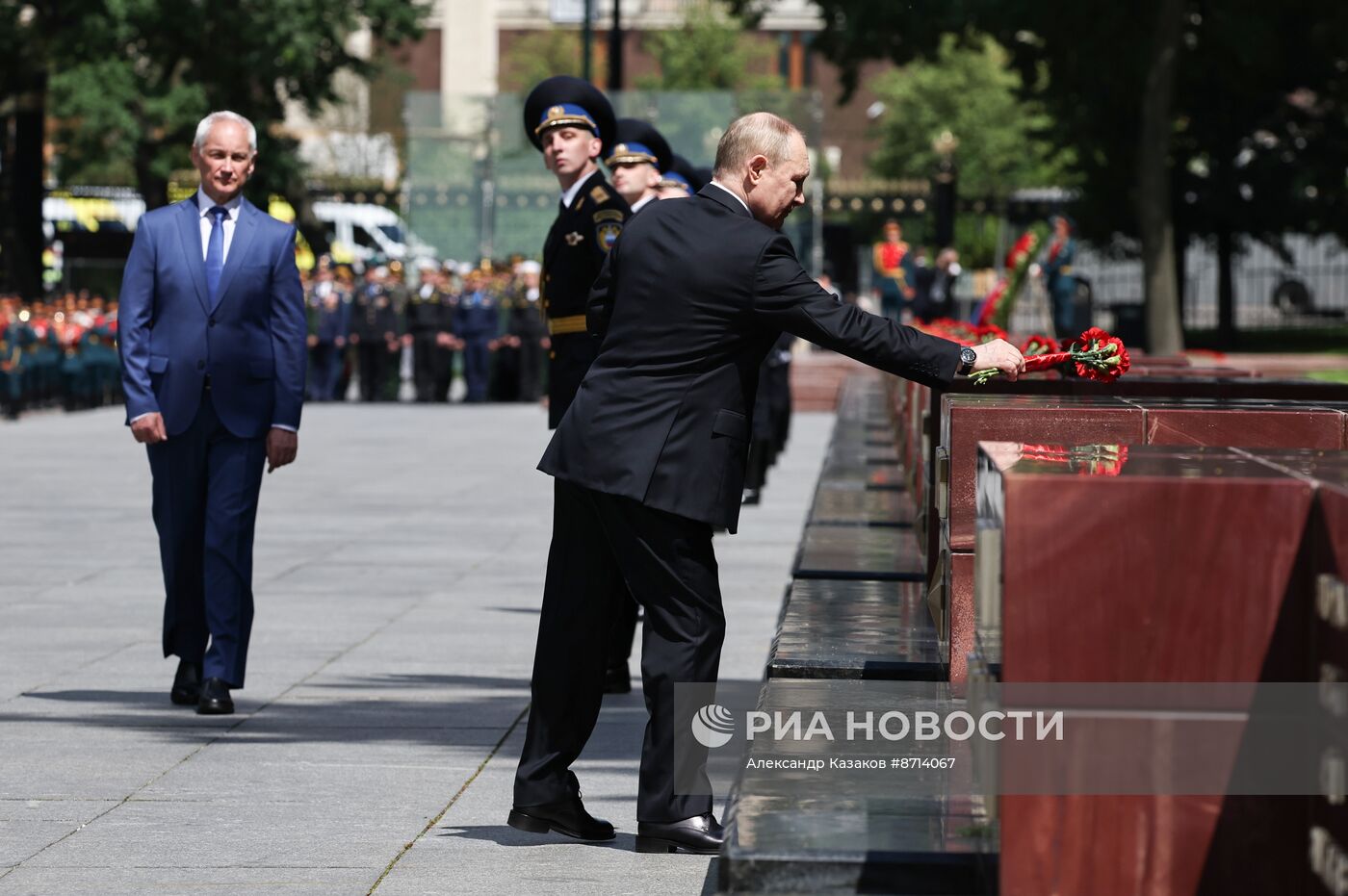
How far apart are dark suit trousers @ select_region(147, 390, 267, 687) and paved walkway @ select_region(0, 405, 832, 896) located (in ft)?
1.03

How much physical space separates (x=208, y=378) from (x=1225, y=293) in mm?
33490

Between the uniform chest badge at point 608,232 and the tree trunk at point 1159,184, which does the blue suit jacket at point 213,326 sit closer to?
the uniform chest badge at point 608,232

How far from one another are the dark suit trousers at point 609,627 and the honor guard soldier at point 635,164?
3095mm

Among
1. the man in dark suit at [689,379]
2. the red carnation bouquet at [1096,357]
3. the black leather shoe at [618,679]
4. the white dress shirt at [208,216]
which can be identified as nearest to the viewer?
the man in dark suit at [689,379]

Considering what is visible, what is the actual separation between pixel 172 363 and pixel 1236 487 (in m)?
4.85

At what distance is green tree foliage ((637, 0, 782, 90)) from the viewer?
65312 mm

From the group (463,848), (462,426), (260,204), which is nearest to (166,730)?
(463,848)

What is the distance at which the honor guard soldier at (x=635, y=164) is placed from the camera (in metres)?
8.61

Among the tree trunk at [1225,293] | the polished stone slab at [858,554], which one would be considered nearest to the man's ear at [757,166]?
the polished stone slab at [858,554]

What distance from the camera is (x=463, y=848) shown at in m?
5.57

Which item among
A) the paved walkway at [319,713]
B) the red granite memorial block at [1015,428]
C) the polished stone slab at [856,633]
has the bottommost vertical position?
the paved walkway at [319,713]

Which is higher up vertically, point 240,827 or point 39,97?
point 39,97

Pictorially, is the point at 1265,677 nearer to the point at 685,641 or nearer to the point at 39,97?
the point at 685,641

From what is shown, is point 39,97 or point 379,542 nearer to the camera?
point 379,542
